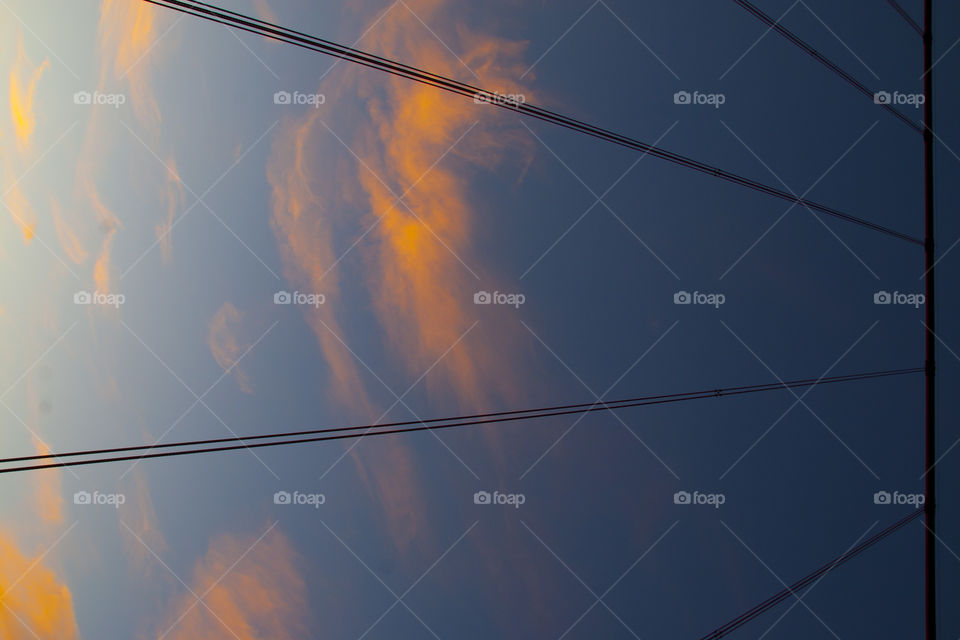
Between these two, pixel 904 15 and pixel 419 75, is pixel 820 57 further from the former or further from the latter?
pixel 419 75

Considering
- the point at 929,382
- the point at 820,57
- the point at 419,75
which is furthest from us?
the point at 820,57

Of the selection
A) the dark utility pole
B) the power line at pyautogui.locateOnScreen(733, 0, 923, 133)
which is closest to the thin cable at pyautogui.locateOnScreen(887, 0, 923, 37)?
the power line at pyautogui.locateOnScreen(733, 0, 923, 133)

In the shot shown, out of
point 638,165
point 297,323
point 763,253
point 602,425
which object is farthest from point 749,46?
point 297,323

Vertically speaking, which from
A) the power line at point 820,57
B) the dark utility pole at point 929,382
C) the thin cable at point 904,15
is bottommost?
the dark utility pole at point 929,382

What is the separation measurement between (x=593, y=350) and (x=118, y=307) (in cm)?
528

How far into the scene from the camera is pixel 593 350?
Result: 7195 millimetres

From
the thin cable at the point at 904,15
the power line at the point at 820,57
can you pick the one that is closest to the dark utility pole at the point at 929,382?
the power line at the point at 820,57

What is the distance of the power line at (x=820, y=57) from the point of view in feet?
22.7

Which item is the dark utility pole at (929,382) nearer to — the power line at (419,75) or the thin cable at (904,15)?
the power line at (419,75)

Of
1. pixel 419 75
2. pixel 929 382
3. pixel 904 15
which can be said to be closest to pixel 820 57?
pixel 904 15

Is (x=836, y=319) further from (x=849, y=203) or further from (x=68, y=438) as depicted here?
(x=68, y=438)

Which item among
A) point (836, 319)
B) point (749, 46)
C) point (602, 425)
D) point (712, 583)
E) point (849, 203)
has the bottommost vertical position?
point (712, 583)

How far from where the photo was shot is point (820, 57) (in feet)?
22.8

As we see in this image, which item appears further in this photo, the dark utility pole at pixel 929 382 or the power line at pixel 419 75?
the dark utility pole at pixel 929 382
